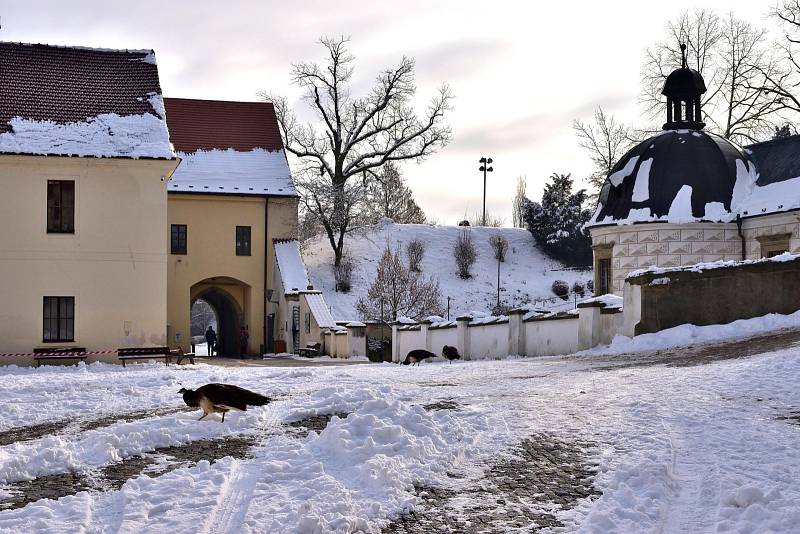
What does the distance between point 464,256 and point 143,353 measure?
1532 inches

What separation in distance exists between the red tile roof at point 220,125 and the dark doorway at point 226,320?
24.0 feet

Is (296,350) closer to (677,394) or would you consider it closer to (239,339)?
(239,339)

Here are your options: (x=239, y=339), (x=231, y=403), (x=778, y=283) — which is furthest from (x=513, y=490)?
(x=239, y=339)

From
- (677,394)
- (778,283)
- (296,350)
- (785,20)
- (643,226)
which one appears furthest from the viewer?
(785,20)

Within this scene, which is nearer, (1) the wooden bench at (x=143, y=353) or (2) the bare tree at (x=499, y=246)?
(1) the wooden bench at (x=143, y=353)

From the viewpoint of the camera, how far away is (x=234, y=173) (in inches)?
1924

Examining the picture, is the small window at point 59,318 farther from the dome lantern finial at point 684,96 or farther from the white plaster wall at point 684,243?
the dome lantern finial at point 684,96

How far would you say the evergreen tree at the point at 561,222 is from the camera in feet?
225

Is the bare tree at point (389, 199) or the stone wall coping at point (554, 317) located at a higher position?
the bare tree at point (389, 199)

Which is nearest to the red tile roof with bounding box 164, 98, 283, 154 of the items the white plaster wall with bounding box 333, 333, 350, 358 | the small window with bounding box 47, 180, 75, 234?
the white plaster wall with bounding box 333, 333, 350, 358

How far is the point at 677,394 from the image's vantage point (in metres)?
13.5

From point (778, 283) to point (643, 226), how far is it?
16.0 meters

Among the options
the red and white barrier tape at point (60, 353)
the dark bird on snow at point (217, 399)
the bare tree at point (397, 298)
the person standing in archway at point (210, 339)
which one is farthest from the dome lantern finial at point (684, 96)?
the dark bird on snow at point (217, 399)

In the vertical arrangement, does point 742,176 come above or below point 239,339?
above
